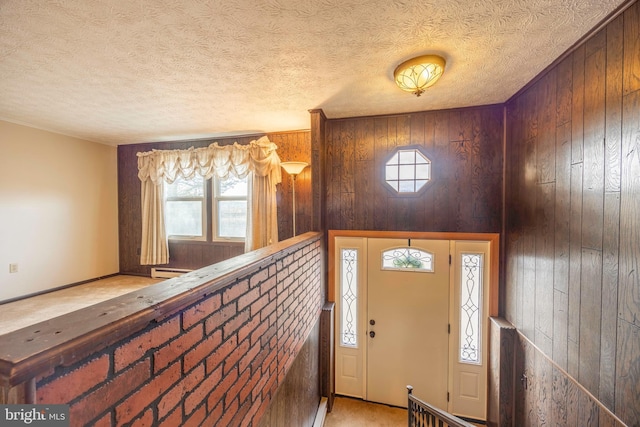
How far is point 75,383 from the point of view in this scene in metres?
0.51

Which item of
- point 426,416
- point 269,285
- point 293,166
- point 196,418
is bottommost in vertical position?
point 426,416

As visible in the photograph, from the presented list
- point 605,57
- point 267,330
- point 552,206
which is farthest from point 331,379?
point 605,57

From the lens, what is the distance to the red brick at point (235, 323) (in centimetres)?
102

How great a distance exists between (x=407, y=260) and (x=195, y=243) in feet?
9.83

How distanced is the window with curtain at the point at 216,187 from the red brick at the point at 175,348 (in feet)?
7.88

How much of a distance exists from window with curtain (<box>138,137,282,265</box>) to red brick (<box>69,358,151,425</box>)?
8.49 ft

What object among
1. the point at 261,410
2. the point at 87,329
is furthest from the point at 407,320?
the point at 87,329

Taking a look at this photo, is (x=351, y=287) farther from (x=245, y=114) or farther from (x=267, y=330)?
(x=245, y=114)

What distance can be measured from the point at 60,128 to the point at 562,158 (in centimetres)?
530

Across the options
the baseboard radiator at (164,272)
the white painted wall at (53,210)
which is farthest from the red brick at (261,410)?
the white painted wall at (53,210)

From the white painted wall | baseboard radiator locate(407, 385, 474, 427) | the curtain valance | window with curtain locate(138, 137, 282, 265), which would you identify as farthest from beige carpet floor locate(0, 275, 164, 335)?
baseboard radiator locate(407, 385, 474, 427)

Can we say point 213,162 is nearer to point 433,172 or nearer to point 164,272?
point 164,272

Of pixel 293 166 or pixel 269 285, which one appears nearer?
pixel 269 285

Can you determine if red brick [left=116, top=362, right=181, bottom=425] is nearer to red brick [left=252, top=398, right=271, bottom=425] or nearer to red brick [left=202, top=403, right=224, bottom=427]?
red brick [left=202, top=403, right=224, bottom=427]
